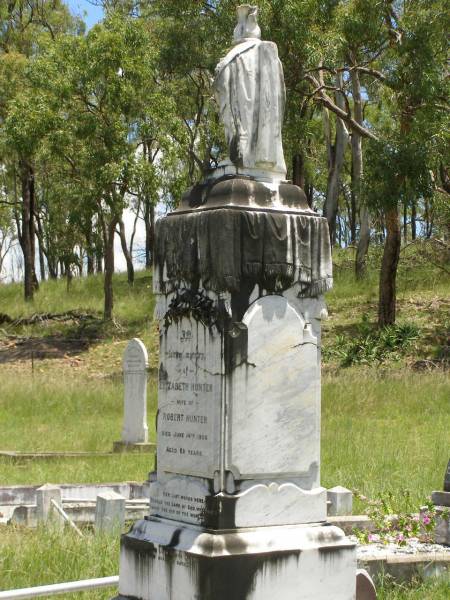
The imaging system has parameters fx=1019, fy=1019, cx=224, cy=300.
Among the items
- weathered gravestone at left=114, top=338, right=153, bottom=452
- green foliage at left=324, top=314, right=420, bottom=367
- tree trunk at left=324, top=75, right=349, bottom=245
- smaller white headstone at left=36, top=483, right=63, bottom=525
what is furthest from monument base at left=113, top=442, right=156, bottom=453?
tree trunk at left=324, top=75, right=349, bottom=245

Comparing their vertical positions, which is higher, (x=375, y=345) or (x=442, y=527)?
(x=375, y=345)

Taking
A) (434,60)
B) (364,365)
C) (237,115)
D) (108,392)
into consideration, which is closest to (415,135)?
(434,60)

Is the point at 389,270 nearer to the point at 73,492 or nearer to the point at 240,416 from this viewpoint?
the point at 73,492

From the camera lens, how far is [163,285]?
6.67 m

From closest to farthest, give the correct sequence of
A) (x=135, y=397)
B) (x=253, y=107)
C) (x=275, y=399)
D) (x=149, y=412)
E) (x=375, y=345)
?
(x=275, y=399) → (x=253, y=107) → (x=135, y=397) → (x=149, y=412) → (x=375, y=345)

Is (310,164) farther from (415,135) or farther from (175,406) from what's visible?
(175,406)

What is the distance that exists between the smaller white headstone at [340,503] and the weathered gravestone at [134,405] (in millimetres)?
6476

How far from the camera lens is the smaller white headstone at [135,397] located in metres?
16.1

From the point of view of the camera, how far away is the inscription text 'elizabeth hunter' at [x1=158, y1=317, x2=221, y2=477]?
6.11 meters

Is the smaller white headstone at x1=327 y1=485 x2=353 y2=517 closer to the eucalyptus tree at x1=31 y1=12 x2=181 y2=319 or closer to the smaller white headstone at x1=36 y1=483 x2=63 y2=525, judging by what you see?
the smaller white headstone at x1=36 y1=483 x2=63 y2=525

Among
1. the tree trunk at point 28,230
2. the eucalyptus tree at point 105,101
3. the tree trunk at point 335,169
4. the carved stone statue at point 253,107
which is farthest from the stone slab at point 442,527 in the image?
the tree trunk at point 28,230

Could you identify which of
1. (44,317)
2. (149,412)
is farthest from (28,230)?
(149,412)

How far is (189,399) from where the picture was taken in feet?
20.6

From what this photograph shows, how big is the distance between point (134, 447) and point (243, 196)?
1003cm
